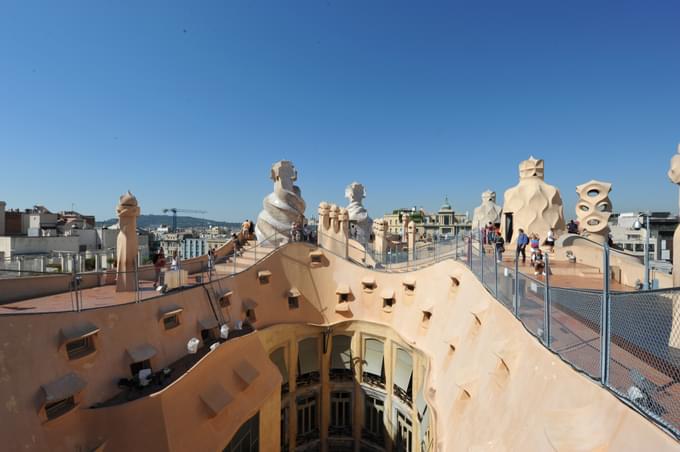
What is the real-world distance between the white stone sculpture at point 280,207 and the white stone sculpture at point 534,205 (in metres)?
12.7

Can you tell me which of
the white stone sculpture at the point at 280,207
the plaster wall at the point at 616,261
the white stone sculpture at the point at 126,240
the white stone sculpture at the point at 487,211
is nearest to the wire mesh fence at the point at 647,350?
the plaster wall at the point at 616,261

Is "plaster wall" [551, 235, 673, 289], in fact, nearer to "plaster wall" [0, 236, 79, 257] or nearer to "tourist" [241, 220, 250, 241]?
"tourist" [241, 220, 250, 241]

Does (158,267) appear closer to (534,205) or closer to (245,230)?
(245,230)

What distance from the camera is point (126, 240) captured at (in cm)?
934

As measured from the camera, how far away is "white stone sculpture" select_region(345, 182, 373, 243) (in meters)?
25.5

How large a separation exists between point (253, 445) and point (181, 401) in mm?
3584

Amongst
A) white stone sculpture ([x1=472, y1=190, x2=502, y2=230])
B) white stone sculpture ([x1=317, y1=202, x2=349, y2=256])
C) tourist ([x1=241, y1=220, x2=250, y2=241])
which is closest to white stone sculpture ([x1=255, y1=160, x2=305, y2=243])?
white stone sculpture ([x1=317, y1=202, x2=349, y2=256])

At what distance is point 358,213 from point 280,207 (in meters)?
9.31

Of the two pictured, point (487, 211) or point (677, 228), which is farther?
point (487, 211)

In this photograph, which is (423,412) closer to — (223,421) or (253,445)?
(253,445)

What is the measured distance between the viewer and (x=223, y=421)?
27.6 feet

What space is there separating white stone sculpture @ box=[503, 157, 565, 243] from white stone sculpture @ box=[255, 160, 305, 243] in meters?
12.7

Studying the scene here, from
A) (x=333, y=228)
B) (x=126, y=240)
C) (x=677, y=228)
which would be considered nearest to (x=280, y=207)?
(x=333, y=228)

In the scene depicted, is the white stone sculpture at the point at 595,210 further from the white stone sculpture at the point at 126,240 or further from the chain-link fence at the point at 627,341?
the white stone sculpture at the point at 126,240
